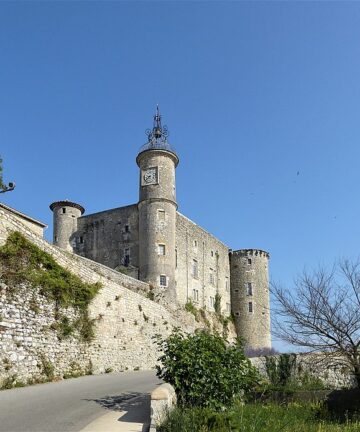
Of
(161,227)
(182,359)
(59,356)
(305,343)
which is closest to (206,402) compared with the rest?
(182,359)

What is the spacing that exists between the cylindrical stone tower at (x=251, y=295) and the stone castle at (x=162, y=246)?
0.11 m

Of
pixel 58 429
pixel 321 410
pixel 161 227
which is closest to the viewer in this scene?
pixel 58 429

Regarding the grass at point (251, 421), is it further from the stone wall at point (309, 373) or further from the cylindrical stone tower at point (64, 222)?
the cylindrical stone tower at point (64, 222)

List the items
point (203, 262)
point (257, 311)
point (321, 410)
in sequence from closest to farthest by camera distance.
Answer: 1. point (321, 410)
2. point (203, 262)
3. point (257, 311)

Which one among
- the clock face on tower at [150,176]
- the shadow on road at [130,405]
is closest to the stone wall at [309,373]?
the shadow on road at [130,405]

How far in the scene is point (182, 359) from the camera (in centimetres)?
1108

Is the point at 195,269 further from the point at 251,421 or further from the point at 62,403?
the point at 251,421

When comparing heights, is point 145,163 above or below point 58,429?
above

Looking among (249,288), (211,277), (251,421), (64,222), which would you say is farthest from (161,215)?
(251,421)

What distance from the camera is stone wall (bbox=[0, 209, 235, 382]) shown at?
15016 millimetres

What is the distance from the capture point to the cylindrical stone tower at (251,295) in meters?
52.3

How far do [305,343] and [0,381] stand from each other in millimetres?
9198

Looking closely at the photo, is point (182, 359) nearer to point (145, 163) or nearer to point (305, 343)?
point (305, 343)

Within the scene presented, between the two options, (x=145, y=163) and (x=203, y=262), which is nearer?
(x=145, y=163)
